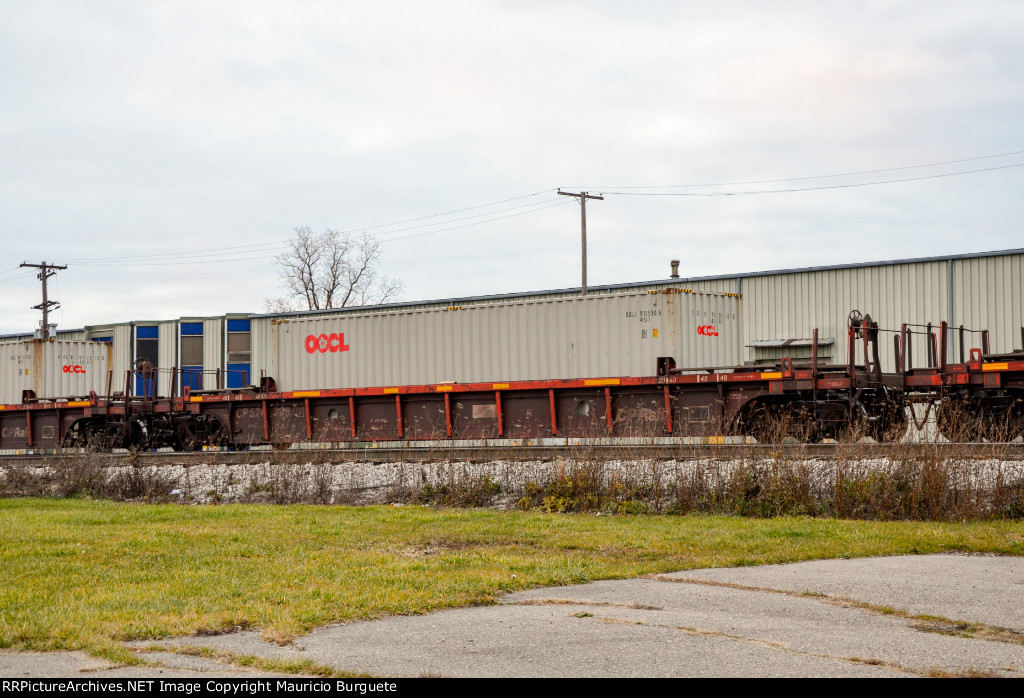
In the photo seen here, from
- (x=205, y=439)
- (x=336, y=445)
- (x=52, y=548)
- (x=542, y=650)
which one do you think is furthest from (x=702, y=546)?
(x=205, y=439)

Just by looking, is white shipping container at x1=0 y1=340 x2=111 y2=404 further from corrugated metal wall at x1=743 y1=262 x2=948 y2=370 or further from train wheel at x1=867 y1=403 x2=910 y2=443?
train wheel at x1=867 y1=403 x2=910 y2=443

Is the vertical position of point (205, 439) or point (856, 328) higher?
point (856, 328)

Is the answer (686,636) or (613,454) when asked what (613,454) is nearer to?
(613,454)

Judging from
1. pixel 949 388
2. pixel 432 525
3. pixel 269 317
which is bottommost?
pixel 432 525

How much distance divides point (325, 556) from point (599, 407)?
1227cm

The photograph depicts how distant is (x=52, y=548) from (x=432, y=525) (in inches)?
150

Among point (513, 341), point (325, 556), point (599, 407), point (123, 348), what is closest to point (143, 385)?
point (123, 348)

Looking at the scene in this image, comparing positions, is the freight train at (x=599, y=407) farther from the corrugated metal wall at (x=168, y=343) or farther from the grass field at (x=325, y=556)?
the corrugated metal wall at (x=168, y=343)

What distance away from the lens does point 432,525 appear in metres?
11.3

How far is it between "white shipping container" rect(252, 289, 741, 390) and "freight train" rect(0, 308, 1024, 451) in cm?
→ 27

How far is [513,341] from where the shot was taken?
22.7 m

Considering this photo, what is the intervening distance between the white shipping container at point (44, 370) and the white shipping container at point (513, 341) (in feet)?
Answer: 30.7

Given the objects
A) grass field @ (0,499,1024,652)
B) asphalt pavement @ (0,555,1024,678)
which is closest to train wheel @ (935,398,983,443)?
grass field @ (0,499,1024,652)
